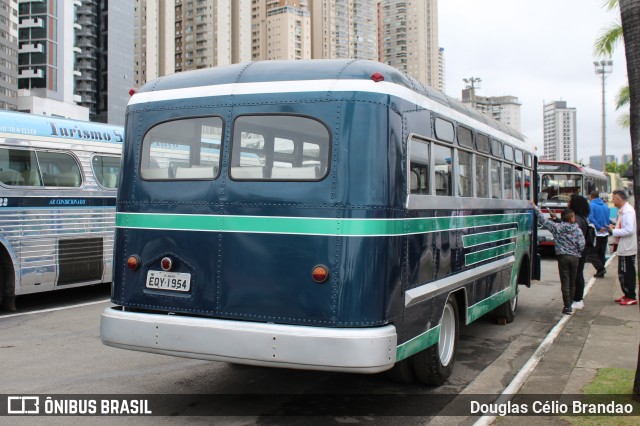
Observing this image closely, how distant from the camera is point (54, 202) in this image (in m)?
10.4

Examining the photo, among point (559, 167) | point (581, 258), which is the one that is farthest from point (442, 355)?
point (559, 167)

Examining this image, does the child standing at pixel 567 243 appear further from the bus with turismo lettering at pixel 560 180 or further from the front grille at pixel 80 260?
the bus with turismo lettering at pixel 560 180

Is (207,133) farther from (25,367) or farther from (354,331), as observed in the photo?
(25,367)

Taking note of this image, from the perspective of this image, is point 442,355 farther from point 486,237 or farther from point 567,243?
point 567,243

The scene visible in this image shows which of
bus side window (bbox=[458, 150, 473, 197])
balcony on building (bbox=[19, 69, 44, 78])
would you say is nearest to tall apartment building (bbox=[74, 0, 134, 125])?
balcony on building (bbox=[19, 69, 44, 78])

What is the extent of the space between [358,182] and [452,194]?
190 cm

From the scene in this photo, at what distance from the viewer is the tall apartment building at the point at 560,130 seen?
10138 cm

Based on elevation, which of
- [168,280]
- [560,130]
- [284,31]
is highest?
[284,31]

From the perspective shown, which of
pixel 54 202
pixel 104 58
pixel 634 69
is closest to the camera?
pixel 634 69

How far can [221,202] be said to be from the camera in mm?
5297

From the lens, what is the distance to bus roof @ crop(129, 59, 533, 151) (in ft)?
16.7

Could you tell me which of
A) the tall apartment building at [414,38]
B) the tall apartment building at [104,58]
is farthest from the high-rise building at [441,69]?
the tall apartment building at [104,58]

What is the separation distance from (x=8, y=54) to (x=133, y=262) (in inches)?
4041

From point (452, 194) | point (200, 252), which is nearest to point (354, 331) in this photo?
point (200, 252)
